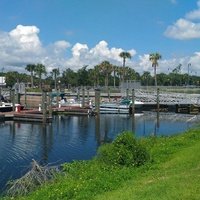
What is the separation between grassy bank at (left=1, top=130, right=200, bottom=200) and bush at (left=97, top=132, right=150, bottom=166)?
1.06ft

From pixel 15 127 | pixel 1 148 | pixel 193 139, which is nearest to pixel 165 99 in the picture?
pixel 15 127

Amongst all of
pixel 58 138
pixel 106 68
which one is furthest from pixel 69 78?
pixel 58 138

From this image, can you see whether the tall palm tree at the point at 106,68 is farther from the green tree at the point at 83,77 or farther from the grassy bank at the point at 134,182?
the grassy bank at the point at 134,182

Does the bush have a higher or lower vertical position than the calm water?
higher

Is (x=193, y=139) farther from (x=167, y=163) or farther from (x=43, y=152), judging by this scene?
(x=43, y=152)

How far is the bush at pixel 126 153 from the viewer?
18.1 meters

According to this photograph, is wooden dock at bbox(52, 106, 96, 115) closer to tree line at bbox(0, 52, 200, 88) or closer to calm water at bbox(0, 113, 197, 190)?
calm water at bbox(0, 113, 197, 190)

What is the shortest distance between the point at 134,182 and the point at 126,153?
356 centimetres

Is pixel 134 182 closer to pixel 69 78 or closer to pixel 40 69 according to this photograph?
pixel 40 69

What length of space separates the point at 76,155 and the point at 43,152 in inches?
142

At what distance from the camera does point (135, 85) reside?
104062 millimetres

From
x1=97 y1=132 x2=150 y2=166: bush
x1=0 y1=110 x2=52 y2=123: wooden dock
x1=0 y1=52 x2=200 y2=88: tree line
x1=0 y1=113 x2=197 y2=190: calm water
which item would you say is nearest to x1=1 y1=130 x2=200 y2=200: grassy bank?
x1=97 y1=132 x2=150 y2=166: bush

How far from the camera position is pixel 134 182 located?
14.6 m

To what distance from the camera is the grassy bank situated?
12242mm
